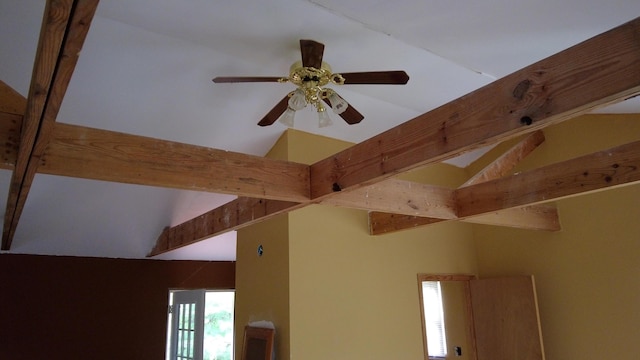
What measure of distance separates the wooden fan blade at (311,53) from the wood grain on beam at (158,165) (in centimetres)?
60

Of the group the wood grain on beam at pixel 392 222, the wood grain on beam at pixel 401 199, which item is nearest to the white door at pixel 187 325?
the wood grain on beam at pixel 392 222

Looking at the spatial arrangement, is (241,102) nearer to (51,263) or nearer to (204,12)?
(204,12)

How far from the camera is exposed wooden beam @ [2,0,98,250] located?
0.96m

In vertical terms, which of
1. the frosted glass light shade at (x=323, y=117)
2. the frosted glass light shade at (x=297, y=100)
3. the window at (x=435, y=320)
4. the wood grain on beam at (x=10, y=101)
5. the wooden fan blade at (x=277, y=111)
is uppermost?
the wooden fan blade at (x=277, y=111)

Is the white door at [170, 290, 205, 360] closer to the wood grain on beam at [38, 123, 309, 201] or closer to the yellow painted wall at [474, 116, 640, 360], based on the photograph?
the wood grain on beam at [38, 123, 309, 201]

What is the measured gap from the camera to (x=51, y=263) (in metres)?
4.99

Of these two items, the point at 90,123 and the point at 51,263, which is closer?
the point at 90,123

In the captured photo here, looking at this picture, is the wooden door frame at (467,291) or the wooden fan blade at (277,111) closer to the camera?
the wooden fan blade at (277,111)

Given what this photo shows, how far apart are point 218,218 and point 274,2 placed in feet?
5.93

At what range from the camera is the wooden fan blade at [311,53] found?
8.17 feet

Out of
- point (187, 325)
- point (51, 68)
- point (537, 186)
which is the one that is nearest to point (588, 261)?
point (537, 186)

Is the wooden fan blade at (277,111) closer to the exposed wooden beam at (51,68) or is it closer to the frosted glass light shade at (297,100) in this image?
the frosted glass light shade at (297,100)

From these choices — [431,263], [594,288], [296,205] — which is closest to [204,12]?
[296,205]

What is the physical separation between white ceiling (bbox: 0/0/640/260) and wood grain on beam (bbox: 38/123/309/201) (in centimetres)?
92
